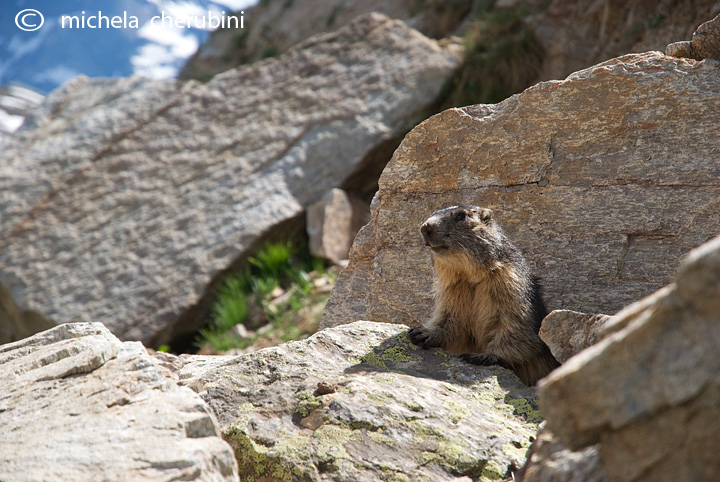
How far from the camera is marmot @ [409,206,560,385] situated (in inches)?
171

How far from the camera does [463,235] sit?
476cm

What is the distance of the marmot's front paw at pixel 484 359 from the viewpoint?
13.9 feet

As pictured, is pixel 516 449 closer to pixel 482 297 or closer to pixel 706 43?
pixel 482 297

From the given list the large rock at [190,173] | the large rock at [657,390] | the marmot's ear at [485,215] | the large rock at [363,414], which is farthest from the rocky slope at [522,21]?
the large rock at [657,390]

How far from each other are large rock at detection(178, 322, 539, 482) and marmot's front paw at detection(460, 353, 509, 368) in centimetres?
10

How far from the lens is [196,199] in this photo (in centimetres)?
1080

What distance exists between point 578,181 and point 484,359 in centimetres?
177

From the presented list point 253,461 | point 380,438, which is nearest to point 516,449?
point 380,438

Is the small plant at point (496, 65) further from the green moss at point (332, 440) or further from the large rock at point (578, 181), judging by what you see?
the green moss at point (332, 440)

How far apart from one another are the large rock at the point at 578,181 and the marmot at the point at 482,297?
505 millimetres

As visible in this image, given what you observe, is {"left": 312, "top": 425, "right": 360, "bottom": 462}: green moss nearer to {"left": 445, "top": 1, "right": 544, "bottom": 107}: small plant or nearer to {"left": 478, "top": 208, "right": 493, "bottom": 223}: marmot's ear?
{"left": 478, "top": 208, "right": 493, "bottom": 223}: marmot's ear

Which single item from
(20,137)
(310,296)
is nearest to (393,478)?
(310,296)

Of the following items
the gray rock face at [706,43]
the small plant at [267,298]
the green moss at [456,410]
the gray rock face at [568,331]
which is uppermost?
the gray rock face at [706,43]

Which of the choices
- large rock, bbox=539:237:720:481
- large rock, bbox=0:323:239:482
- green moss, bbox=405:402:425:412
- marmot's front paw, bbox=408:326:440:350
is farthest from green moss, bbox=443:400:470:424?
large rock, bbox=539:237:720:481
